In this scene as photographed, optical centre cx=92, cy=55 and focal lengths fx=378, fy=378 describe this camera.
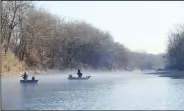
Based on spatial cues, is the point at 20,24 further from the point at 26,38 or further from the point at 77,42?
the point at 77,42

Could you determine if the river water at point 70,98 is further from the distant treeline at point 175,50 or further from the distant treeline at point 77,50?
the distant treeline at point 175,50

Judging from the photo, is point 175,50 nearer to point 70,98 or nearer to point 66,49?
point 66,49

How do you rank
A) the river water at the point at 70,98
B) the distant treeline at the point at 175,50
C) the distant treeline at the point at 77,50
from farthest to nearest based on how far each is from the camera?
the distant treeline at the point at 175,50 < the distant treeline at the point at 77,50 < the river water at the point at 70,98

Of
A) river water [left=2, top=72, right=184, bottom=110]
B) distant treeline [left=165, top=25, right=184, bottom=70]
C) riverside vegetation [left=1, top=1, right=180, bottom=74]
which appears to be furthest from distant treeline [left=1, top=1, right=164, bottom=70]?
river water [left=2, top=72, right=184, bottom=110]

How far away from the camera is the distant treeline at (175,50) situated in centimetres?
1209

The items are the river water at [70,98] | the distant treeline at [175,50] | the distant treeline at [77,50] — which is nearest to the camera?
the river water at [70,98]

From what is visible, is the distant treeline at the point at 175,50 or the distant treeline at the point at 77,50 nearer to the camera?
the distant treeline at the point at 77,50

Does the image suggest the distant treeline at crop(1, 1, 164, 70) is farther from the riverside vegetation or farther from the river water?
the river water

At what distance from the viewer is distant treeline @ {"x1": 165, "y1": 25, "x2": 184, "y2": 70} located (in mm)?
12094

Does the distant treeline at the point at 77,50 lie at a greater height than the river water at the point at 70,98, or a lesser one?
greater

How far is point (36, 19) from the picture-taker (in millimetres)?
13945

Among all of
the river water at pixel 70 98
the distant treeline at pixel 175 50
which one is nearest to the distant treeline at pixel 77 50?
the distant treeline at pixel 175 50

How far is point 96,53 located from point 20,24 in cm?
468

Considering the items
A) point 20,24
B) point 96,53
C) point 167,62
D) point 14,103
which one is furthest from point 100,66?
point 20,24
